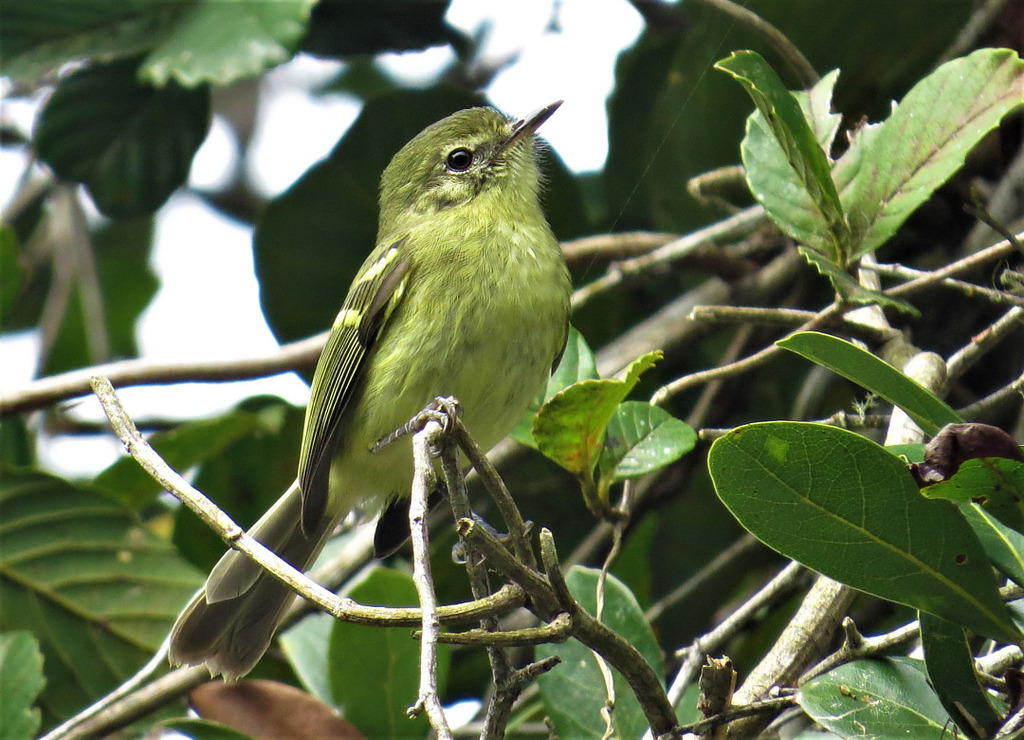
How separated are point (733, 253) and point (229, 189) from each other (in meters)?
3.15

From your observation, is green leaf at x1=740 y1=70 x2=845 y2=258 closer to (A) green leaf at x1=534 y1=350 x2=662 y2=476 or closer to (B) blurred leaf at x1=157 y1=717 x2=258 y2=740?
(A) green leaf at x1=534 y1=350 x2=662 y2=476

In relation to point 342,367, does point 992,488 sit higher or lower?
higher

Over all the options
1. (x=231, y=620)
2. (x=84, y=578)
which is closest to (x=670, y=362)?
(x=231, y=620)

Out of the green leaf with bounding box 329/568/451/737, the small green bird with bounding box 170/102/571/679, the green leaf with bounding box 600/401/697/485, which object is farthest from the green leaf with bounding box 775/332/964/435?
the green leaf with bounding box 329/568/451/737

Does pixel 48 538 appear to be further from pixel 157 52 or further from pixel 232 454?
pixel 157 52

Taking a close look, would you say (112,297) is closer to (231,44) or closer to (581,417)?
(231,44)

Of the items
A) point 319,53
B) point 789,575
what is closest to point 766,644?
point 789,575

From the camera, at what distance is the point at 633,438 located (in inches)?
90.8

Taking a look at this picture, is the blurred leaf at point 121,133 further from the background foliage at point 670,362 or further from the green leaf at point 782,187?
the green leaf at point 782,187

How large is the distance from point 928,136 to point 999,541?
0.78 m

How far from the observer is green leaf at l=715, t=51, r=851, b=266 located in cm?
188

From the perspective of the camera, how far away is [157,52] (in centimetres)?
325

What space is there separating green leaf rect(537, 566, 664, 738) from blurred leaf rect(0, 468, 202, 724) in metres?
1.39

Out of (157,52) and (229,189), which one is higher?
(157,52)
